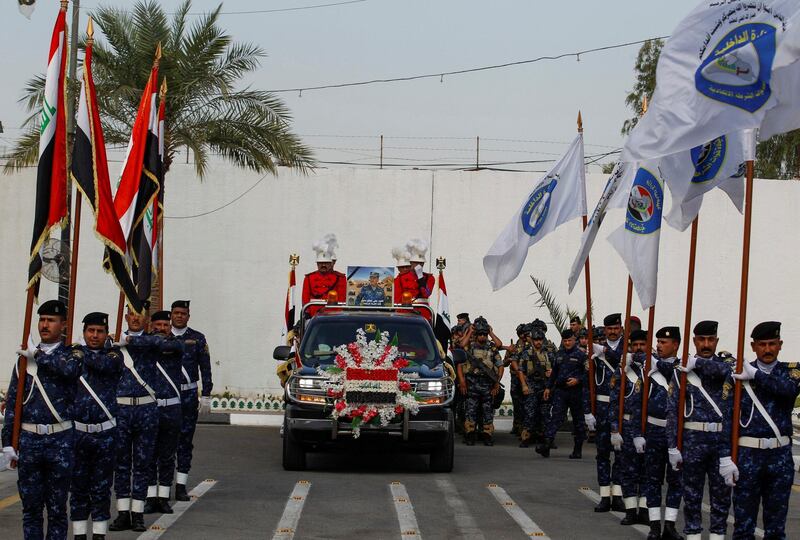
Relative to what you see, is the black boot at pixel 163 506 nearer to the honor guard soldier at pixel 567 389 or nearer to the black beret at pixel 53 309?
the black beret at pixel 53 309

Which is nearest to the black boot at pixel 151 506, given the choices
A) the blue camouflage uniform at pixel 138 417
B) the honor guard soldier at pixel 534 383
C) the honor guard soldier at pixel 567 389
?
the blue camouflage uniform at pixel 138 417

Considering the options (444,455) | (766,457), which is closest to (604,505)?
(444,455)

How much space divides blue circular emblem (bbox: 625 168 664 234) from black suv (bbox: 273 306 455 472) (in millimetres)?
4474

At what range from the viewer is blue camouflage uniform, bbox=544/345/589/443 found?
18984 millimetres

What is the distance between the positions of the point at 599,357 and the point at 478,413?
7310 millimetres

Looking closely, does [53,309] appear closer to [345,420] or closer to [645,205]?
[645,205]

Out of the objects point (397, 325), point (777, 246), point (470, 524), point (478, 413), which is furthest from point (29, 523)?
point (777, 246)

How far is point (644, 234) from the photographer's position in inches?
482

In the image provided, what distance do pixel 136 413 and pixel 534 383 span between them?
10622mm

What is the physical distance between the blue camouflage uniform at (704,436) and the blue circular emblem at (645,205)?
2.34 meters

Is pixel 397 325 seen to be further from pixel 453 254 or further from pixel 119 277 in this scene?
pixel 453 254

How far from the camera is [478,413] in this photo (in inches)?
845

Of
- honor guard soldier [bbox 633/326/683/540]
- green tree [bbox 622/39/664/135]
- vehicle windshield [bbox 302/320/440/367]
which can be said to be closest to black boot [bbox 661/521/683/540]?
honor guard soldier [bbox 633/326/683/540]

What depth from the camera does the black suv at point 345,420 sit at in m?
15.9
